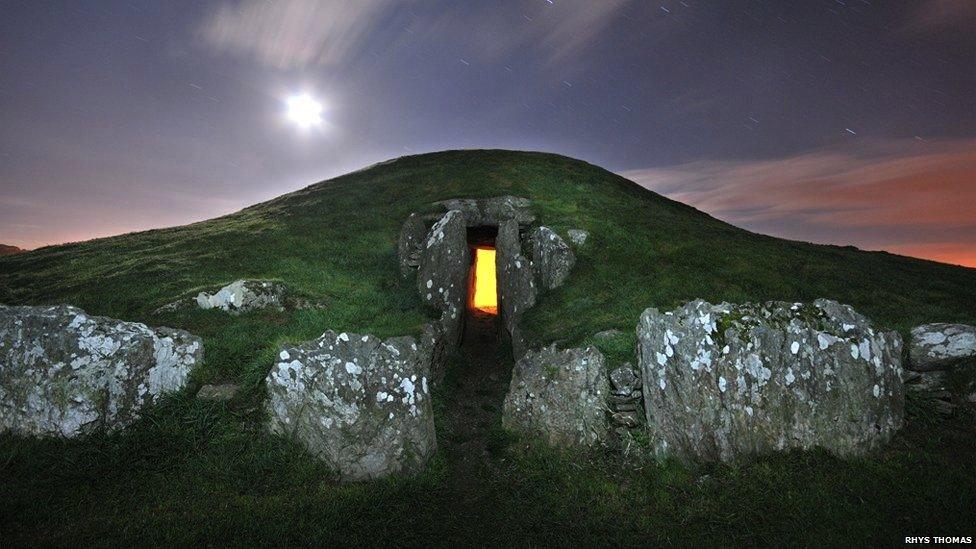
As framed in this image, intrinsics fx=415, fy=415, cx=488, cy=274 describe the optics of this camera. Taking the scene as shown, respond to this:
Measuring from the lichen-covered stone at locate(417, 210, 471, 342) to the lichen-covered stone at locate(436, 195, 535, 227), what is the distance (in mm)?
3688

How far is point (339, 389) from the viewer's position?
10.5m

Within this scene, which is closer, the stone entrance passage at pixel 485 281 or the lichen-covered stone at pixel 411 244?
the lichen-covered stone at pixel 411 244

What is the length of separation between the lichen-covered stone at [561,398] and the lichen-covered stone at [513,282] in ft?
14.4

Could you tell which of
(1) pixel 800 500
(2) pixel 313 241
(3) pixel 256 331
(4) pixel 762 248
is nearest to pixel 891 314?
(4) pixel 762 248

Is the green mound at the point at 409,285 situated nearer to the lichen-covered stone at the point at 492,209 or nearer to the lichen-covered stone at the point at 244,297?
the lichen-covered stone at the point at 244,297

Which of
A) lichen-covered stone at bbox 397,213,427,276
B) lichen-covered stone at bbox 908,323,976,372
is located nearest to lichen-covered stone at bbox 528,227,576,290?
lichen-covered stone at bbox 397,213,427,276

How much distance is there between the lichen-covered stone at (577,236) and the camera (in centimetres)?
2172

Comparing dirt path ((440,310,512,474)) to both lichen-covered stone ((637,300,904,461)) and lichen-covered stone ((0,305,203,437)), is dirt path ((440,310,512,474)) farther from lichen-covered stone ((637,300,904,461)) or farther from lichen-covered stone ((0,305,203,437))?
lichen-covered stone ((0,305,203,437))

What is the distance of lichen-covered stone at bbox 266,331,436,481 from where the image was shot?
400 inches

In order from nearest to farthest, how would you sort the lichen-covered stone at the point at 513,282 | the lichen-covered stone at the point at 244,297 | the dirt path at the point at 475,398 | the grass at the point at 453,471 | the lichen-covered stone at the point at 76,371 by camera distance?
the grass at the point at 453,471, the lichen-covered stone at the point at 76,371, the dirt path at the point at 475,398, the lichen-covered stone at the point at 244,297, the lichen-covered stone at the point at 513,282

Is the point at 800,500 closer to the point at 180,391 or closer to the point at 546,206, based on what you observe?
the point at 180,391

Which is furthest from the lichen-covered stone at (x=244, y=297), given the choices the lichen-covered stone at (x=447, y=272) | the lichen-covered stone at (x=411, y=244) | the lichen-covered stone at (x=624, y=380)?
the lichen-covered stone at (x=624, y=380)

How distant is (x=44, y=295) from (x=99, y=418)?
12370 millimetres

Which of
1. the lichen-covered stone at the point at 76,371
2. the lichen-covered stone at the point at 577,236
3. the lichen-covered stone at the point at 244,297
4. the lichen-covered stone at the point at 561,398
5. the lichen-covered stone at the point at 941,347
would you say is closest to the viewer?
the lichen-covered stone at the point at 76,371
